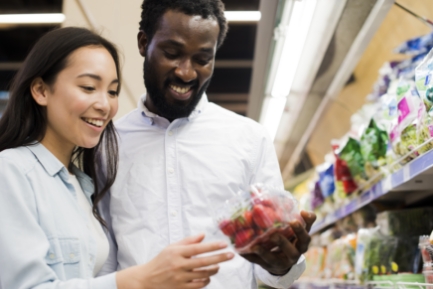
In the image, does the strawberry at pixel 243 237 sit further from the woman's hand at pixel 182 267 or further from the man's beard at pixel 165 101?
the man's beard at pixel 165 101

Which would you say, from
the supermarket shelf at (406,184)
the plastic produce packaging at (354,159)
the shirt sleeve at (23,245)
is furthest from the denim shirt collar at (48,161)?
the plastic produce packaging at (354,159)

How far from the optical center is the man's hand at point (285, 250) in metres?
1.35

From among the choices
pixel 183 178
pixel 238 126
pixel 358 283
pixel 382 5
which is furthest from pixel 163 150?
pixel 358 283

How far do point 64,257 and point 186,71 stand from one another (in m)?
0.76

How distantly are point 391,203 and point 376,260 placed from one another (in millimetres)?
550

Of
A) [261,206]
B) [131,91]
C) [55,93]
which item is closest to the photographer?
[261,206]

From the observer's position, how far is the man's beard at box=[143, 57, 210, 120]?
198 cm

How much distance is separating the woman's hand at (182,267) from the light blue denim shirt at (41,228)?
0.42 ft

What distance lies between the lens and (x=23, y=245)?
4.60ft

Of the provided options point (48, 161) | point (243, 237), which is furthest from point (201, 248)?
point (48, 161)

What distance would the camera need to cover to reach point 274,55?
3.17 metres

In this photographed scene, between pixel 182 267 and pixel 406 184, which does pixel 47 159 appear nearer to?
pixel 182 267

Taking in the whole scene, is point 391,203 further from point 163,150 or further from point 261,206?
point 261,206

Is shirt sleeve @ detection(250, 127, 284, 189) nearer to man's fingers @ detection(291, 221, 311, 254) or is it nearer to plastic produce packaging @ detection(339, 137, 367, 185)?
man's fingers @ detection(291, 221, 311, 254)
